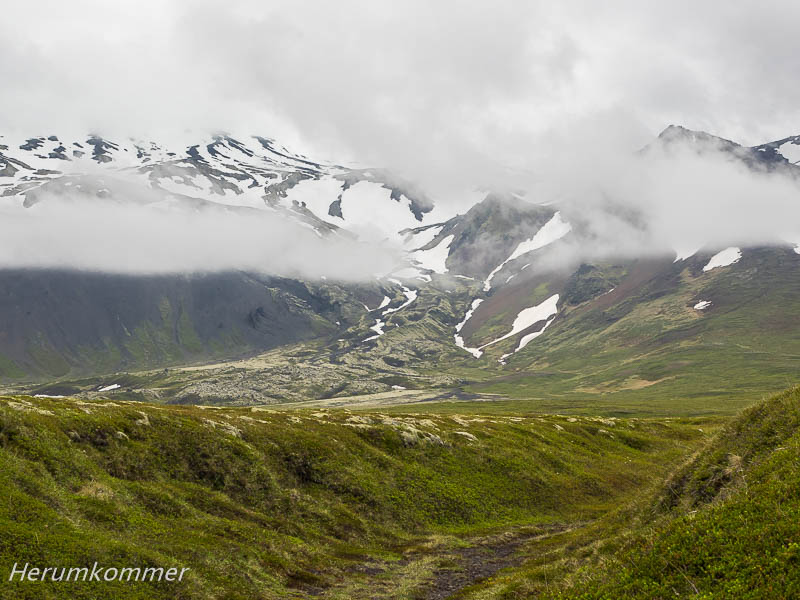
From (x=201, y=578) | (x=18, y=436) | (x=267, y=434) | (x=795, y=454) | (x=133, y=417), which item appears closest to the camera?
Answer: (x=795, y=454)

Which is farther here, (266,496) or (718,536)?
(266,496)

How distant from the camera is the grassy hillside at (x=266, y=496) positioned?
2270cm

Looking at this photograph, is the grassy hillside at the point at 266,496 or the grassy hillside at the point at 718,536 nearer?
the grassy hillside at the point at 718,536

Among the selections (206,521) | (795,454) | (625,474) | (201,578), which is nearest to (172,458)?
(206,521)

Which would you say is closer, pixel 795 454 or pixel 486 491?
pixel 795 454

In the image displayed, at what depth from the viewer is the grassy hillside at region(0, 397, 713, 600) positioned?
74.5 ft

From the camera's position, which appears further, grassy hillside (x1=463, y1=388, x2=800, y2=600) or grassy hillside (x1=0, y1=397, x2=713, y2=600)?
grassy hillside (x1=0, y1=397, x2=713, y2=600)

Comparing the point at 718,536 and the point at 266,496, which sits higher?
the point at 718,536

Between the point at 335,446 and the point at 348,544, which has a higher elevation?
the point at 335,446

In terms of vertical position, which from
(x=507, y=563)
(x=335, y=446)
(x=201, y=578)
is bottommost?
(x=507, y=563)

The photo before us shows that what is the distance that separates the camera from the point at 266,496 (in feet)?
130

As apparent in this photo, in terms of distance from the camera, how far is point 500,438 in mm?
71125

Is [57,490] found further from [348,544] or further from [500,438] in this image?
[500,438]

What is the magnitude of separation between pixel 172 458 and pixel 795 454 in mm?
40322
